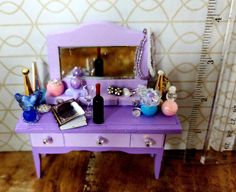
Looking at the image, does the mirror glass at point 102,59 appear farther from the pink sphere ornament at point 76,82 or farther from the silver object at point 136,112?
the silver object at point 136,112

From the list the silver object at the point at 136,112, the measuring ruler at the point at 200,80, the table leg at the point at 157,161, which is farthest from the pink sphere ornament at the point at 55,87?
the measuring ruler at the point at 200,80

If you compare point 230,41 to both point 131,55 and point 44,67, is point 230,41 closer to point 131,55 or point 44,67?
point 131,55

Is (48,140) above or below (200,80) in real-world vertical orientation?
below

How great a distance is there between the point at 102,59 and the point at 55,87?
12.0 inches

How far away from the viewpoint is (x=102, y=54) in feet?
5.09

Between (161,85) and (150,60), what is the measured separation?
0.50ft

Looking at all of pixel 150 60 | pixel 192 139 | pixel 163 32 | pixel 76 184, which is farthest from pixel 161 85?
pixel 76 184

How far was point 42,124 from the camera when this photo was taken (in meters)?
1.46

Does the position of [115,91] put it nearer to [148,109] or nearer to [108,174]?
[148,109]

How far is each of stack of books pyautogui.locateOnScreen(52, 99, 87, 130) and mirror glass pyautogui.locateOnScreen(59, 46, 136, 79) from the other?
200mm

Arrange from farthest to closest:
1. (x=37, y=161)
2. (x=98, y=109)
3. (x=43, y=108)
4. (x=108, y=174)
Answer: (x=108, y=174)
(x=37, y=161)
(x=43, y=108)
(x=98, y=109)

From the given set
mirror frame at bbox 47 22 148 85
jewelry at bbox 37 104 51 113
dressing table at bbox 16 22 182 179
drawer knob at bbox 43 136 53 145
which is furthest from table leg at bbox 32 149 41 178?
mirror frame at bbox 47 22 148 85

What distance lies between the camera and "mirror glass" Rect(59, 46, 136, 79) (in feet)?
5.02

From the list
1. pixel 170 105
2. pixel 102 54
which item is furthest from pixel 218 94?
pixel 102 54
